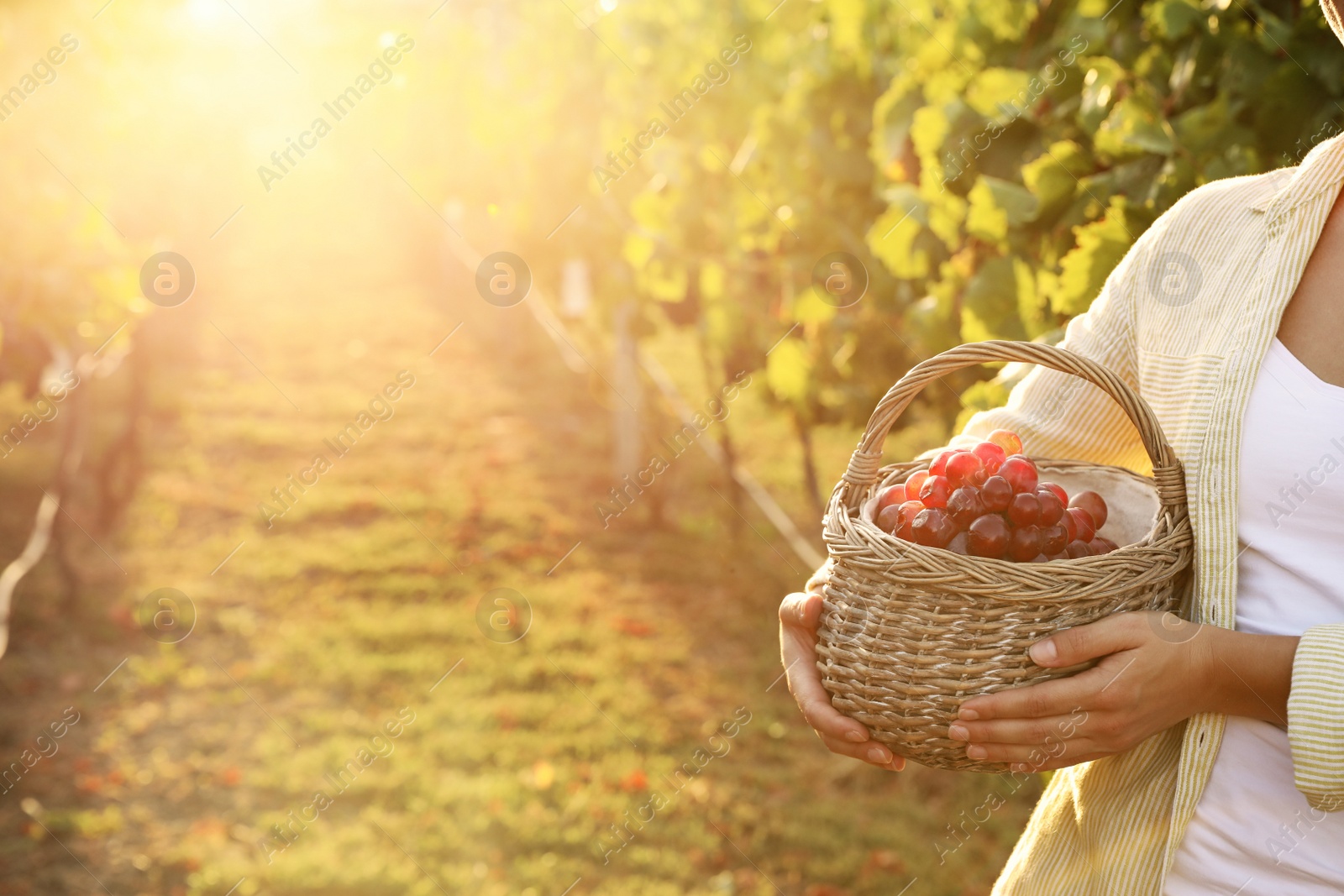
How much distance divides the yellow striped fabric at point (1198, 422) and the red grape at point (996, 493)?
0.21 metres

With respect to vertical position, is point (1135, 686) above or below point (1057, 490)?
below

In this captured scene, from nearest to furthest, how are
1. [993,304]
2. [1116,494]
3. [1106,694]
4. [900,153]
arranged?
[1106,694]
[1116,494]
[993,304]
[900,153]

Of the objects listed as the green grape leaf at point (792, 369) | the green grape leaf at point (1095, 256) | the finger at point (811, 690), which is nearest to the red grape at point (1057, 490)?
the finger at point (811, 690)

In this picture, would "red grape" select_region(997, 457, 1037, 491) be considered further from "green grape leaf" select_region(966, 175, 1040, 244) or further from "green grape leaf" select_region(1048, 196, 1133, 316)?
"green grape leaf" select_region(966, 175, 1040, 244)

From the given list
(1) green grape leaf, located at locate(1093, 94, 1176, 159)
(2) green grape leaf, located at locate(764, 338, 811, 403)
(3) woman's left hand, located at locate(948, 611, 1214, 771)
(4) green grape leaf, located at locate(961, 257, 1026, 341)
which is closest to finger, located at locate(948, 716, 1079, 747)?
(3) woman's left hand, located at locate(948, 611, 1214, 771)

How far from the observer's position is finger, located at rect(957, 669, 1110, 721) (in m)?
1.15

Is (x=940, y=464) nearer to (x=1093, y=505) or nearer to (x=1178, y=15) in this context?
(x=1093, y=505)

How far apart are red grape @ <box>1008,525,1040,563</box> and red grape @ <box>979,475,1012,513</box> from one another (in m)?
0.03

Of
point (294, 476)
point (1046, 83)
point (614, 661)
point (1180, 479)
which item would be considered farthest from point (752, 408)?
point (1180, 479)

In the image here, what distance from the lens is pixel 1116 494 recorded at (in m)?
1.45

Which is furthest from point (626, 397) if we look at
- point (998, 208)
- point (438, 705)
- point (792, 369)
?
point (998, 208)

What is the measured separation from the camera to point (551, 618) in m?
5.43

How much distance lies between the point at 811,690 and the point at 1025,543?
0.35 metres

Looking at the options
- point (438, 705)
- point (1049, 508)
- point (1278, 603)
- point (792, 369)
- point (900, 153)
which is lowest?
point (438, 705)
